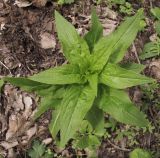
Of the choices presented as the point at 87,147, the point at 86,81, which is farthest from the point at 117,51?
the point at 87,147

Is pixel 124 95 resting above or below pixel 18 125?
above

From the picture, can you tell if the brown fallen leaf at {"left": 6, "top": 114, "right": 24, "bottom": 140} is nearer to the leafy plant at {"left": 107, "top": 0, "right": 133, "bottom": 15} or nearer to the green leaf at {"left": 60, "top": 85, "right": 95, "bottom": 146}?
the green leaf at {"left": 60, "top": 85, "right": 95, "bottom": 146}

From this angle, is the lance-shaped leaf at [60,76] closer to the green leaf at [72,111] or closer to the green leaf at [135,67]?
the green leaf at [72,111]

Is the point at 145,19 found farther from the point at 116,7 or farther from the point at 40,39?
the point at 40,39

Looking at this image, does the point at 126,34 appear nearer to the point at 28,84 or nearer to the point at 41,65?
the point at 28,84

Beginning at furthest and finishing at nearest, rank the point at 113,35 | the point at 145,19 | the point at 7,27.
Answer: the point at 145,19, the point at 7,27, the point at 113,35

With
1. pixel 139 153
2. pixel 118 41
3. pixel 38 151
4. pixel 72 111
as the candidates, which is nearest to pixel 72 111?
pixel 72 111

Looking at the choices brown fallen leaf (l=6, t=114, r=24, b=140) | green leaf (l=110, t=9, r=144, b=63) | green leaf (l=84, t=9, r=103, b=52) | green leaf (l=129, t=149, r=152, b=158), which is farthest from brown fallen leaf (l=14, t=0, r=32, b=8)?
green leaf (l=129, t=149, r=152, b=158)
